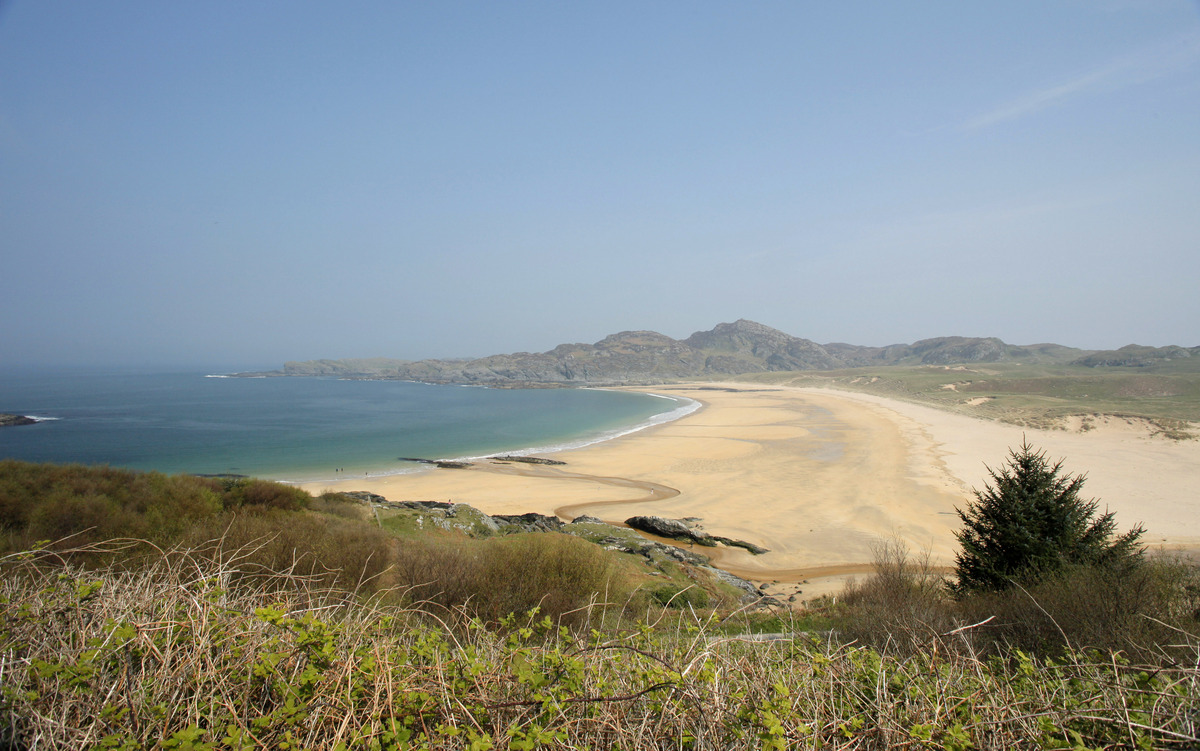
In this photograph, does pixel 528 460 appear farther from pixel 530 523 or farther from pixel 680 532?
pixel 680 532

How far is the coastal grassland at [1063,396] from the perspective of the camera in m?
47.5

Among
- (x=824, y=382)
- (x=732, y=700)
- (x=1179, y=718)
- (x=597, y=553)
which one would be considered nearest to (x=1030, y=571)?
(x=597, y=553)

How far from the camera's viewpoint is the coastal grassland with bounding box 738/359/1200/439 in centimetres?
4753

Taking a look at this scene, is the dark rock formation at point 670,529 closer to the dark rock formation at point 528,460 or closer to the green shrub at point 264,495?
the green shrub at point 264,495

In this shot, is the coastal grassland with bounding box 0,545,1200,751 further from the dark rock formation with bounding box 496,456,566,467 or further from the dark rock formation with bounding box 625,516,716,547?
the dark rock formation with bounding box 496,456,566,467

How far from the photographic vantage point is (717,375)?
170 metres

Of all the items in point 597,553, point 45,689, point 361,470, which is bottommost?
point 361,470

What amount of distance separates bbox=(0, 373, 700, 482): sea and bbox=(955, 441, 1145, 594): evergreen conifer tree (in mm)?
31533

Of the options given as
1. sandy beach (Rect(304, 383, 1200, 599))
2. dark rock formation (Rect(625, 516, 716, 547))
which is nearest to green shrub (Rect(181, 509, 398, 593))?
sandy beach (Rect(304, 383, 1200, 599))

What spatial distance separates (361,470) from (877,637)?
111 ft

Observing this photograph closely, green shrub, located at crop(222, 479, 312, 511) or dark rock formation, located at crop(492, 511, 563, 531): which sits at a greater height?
green shrub, located at crop(222, 479, 312, 511)

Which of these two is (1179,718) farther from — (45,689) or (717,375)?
(717,375)

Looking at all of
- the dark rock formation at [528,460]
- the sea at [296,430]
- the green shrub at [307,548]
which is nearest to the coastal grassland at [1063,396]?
the sea at [296,430]

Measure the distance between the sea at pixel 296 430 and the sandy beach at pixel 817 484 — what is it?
6936 millimetres
